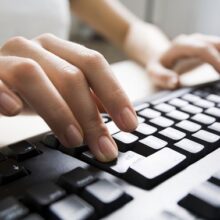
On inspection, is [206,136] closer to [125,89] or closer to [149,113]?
[149,113]

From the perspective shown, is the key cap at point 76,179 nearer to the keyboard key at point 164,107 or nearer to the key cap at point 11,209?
the key cap at point 11,209

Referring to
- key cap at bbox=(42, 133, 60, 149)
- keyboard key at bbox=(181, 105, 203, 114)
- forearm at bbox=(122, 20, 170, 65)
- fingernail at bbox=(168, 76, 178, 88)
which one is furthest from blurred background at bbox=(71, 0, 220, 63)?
key cap at bbox=(42, 133, 60, 149)

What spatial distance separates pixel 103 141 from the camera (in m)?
0.25

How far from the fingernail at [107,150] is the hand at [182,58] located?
0.23 m

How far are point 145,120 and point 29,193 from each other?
14cm

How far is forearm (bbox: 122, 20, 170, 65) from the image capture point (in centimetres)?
65

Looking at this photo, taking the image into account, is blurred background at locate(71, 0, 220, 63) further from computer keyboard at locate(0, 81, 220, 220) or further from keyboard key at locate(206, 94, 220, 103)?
computer keyboard at locate(0, 81, 220, 220)

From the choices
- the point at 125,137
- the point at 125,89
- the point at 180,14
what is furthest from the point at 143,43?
the point at 180,14

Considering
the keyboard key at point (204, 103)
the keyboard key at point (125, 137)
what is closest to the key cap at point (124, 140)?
the keyboard key at point (125, 137)

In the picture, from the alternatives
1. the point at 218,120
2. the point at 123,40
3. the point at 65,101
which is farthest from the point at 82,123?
the point at 123,40

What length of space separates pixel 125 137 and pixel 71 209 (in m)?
0.10

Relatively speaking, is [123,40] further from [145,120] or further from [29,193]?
[29,193]

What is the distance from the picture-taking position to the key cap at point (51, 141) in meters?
0.27

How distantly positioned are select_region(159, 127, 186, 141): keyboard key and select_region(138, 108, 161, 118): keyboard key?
37 millimetres
